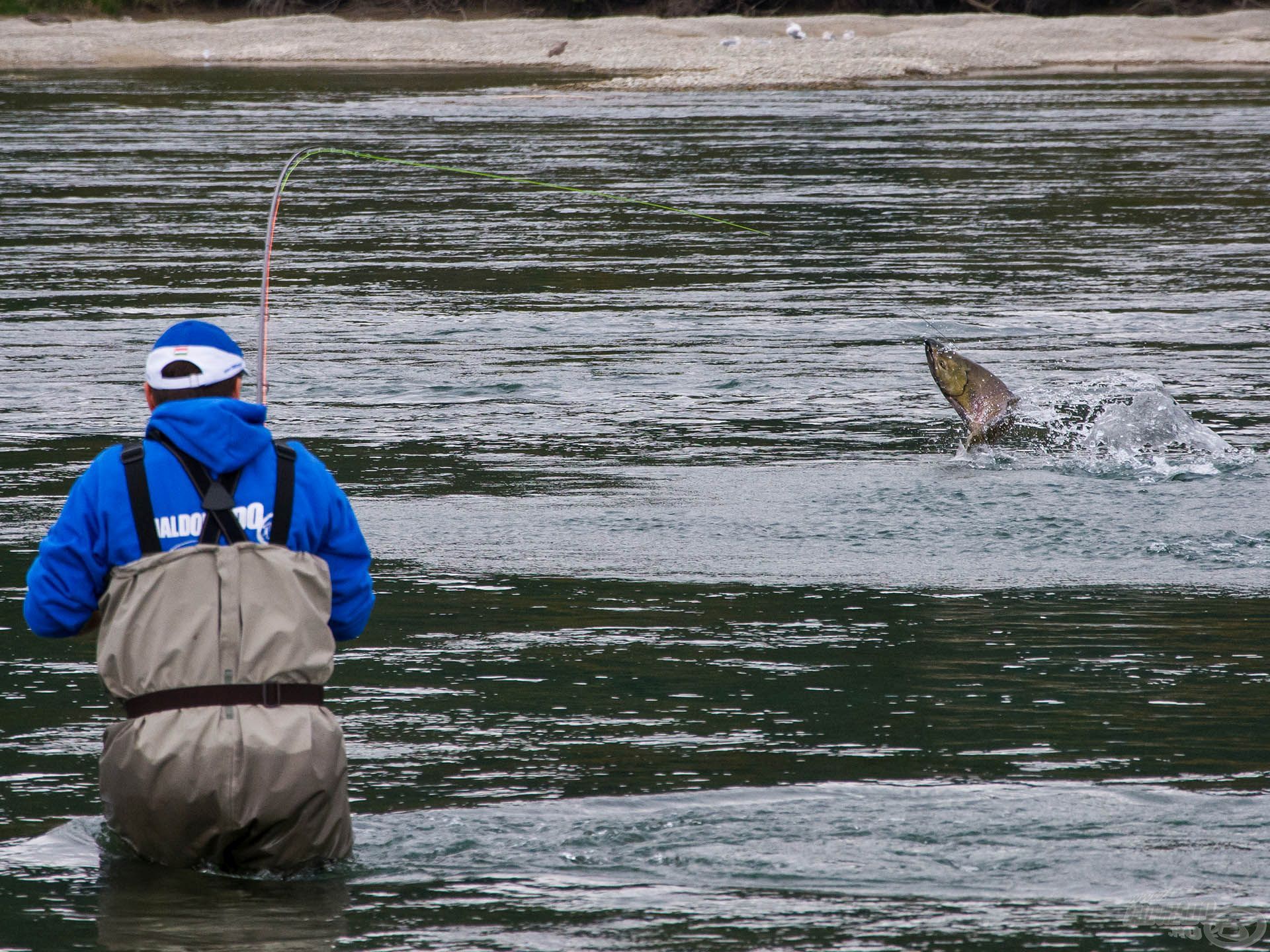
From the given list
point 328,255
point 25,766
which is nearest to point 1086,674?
point 25,766

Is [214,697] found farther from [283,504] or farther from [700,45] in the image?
[700,45]

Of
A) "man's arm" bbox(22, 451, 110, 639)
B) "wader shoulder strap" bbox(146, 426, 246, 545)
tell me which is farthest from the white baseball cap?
"man's arm" bbox(22, 451, 110, 639)

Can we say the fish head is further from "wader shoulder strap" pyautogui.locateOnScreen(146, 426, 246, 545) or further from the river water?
"wader shoulder strap" pyautogui.locateOnScreen(146, 426, 246, 545)

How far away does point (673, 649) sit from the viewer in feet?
22.1

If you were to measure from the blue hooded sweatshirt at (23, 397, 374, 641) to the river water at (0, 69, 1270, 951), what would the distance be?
0.79 meters

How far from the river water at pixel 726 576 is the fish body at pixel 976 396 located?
8.2 inches

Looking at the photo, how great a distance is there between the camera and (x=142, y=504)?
13.9ft

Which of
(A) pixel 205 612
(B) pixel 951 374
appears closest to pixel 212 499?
(A) pixel 205 612

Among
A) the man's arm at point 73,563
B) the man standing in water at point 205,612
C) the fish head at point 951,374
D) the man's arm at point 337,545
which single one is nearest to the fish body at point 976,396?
the fish head at point 951,374

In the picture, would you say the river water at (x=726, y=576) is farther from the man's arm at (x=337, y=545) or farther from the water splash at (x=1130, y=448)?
the man's arm at (x=337, y=545)

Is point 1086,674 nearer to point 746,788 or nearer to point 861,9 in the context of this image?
point 746,788

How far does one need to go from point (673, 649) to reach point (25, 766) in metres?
2.26

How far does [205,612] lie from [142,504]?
29cm

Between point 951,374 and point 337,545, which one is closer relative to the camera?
point 337,545
